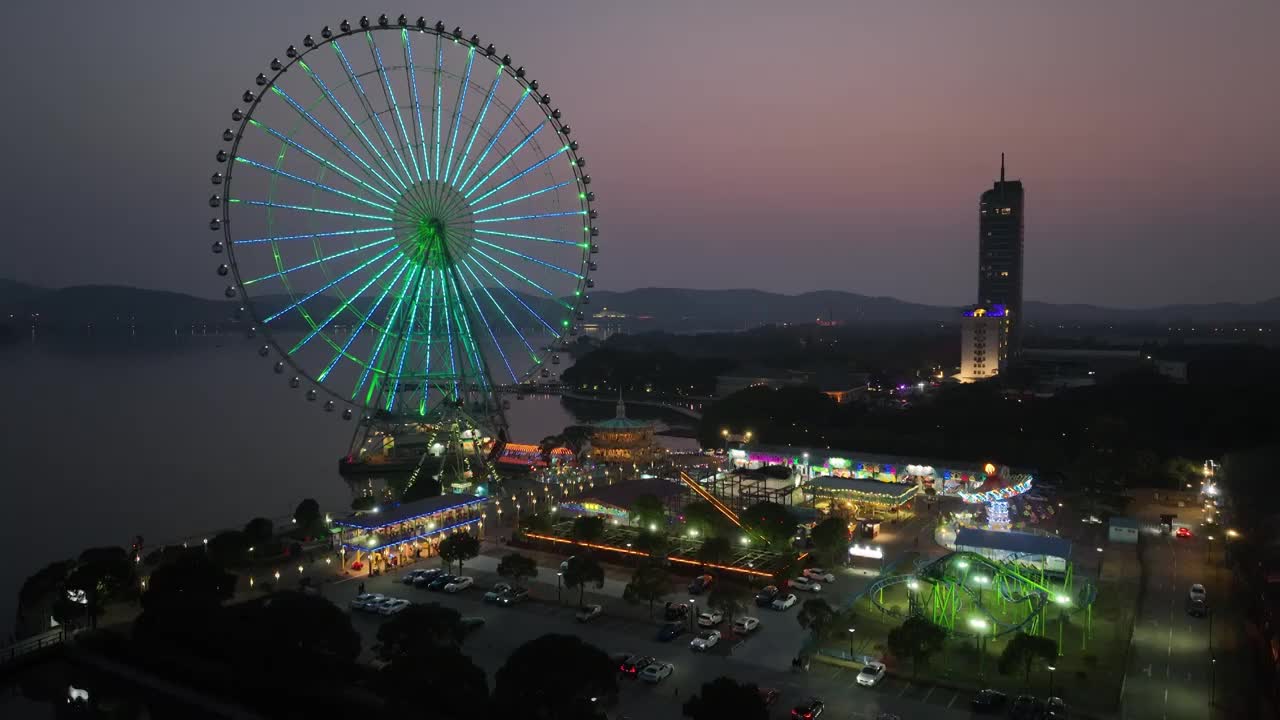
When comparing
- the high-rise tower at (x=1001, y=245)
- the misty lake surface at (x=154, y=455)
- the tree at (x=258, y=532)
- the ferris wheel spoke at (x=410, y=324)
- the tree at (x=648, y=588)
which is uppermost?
the high-rise tower at (x=1001, y=245)

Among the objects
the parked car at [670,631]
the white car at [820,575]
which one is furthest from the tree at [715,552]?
the parked car at [670,631]

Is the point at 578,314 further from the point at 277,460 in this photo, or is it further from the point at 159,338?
the point at 159,338

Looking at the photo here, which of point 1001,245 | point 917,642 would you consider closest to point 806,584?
point 917,642

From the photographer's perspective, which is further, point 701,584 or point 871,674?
point 701,584

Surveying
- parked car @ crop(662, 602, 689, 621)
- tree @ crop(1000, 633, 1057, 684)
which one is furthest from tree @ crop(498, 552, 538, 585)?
tree @ crop(1000, 633, 1057, 684)

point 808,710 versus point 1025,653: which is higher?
point 1025,653

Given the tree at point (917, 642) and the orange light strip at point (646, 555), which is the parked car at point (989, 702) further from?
the orange light strip at point (646, 555)

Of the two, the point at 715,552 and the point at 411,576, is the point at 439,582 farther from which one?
the point at 715,552
